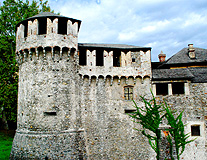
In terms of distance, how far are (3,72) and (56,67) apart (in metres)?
10.1

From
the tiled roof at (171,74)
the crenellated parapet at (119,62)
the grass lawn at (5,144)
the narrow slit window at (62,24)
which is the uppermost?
the narrow slit window at (62,24)

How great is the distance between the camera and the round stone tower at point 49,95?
518 inches


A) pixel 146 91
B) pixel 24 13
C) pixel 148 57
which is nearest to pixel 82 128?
pixel 146 91

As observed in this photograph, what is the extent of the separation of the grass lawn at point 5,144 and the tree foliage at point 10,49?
2.55 m

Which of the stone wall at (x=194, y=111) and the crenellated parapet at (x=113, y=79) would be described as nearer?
the stone wall at (x=194, y=111)

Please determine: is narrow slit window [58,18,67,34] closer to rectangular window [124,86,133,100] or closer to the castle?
the castle

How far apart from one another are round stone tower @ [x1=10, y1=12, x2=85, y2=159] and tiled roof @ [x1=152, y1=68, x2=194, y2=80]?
7.43 m

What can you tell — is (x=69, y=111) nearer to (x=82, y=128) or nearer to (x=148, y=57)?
(x=82, y=128)

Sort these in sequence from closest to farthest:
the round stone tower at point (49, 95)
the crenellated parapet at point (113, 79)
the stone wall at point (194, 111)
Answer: the round stone tower at point (49, 95) → the stone wall at point (194, 111) → the crenellated parapet at point (113, 79)

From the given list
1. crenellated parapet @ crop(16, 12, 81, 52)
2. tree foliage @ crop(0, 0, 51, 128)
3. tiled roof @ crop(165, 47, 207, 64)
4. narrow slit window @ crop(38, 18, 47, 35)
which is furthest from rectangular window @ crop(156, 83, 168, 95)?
Result: tree foliage @ crop(0, 0, 51, 128)

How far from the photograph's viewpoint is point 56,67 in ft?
46.6

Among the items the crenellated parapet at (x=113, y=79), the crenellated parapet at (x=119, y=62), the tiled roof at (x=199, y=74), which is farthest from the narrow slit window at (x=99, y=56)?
the tiled roof at (x=199, y=74)

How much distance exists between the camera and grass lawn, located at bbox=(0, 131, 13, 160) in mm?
16242

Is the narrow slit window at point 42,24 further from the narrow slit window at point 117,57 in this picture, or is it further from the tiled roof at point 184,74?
the tiled roof at point 184,74
